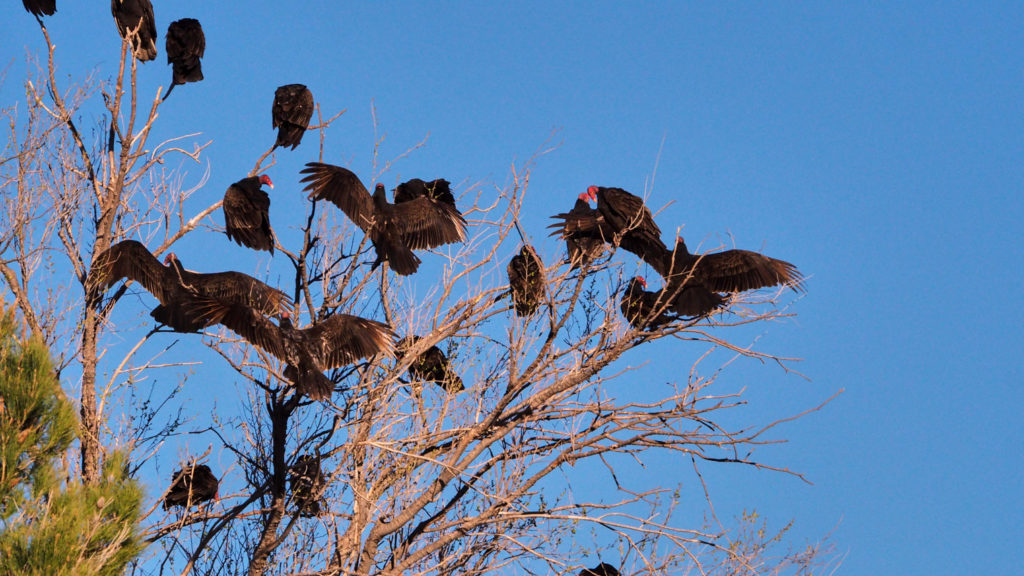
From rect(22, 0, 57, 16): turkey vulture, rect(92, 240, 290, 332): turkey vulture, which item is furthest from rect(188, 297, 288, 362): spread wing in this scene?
rect(22, 0, 57, 16): turkey vulture

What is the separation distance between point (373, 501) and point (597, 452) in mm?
1337

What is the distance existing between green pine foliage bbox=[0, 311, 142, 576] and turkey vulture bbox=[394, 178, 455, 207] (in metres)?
3.23

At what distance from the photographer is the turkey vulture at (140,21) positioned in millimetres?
7742

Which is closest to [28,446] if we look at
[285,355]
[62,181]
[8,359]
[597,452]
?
[8,359]

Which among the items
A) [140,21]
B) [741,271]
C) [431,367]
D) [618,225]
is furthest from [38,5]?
[741,271]

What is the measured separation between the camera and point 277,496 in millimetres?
6699

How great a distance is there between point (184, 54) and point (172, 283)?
85.2 inches

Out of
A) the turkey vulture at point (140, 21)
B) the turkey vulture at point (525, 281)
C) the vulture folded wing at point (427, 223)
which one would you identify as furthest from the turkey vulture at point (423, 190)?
the turkey vulture at point (140, 21)

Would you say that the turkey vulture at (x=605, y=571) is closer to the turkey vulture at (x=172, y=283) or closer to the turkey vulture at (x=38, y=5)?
the turkey vulture at (x=172, y=283)

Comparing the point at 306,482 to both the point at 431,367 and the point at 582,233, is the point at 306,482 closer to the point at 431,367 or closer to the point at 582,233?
the point at 431,367

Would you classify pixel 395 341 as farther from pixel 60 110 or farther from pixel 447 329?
pixel 60 110

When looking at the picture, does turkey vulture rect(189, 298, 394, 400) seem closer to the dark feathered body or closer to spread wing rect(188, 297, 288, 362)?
spread wing rect(188, 297, 288, 362)

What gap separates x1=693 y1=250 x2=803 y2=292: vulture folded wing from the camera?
22.4ft

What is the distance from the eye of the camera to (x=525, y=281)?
668 cm
